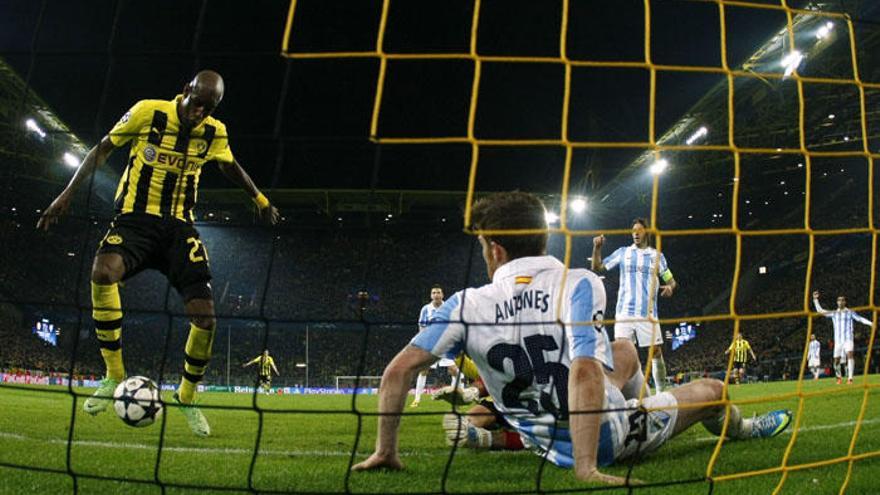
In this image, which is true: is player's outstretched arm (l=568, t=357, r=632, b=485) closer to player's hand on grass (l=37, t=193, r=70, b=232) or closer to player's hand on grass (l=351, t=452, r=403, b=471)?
player's hand on grass (l=351, t=452, r=403, b=471)

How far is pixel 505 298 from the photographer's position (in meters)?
3.21

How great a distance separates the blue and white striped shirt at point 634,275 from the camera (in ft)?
28.0

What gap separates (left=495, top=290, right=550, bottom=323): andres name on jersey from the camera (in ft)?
10.3

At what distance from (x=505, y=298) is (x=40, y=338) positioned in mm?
30405

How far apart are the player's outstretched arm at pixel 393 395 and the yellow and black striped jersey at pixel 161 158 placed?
2.51m

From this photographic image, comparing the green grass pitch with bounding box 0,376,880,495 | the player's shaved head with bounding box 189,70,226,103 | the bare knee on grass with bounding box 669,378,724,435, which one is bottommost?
the green grass pitch with bounding box 0,376,880,495

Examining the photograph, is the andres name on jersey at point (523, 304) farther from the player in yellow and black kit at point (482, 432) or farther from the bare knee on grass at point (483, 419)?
the bare knee on grass at point (483, 419)

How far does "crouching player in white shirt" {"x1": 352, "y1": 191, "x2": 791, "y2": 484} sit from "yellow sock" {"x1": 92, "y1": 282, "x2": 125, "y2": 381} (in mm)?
2415

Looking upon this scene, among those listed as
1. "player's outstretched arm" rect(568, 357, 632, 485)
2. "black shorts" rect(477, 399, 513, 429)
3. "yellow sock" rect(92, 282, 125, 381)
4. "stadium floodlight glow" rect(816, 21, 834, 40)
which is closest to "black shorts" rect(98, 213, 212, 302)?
"yellow sock" rect(92, 282, 125, 381)

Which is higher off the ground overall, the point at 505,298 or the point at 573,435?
the point at 505,298

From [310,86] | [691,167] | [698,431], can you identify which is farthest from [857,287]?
[698,431]

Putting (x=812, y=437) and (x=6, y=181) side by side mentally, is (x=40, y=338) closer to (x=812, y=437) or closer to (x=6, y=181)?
(x=6, y=181)

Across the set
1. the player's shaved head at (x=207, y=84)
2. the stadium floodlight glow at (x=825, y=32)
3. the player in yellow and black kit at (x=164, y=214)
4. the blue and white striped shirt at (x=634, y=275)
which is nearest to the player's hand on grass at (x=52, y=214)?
the player in yellow and black kit at (x=164, y=214)

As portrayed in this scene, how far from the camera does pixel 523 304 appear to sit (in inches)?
125
